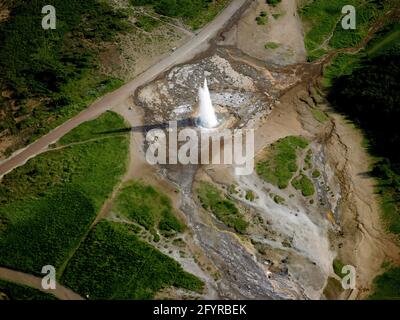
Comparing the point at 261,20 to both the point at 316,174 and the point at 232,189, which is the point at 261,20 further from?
the point at 232,189

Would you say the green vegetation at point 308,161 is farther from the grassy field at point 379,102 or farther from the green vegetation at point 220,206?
the green vegetation at point 220,206

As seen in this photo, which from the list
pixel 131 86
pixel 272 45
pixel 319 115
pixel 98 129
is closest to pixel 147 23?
pixel 131 86

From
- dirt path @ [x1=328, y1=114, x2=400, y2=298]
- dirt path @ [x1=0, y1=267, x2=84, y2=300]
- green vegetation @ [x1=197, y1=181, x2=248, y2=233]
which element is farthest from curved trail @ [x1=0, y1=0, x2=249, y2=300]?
dirt path @ [x1=328, y1=114, x2=400, y2=298]

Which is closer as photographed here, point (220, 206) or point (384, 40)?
point (220, 206)

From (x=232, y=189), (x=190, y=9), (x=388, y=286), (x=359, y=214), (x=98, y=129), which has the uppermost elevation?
(x=190, y=9)

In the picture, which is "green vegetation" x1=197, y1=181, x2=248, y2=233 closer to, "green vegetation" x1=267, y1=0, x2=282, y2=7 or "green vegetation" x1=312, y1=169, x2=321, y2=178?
"green vegetation" x1=312, y1=169, x2=321, y2=178

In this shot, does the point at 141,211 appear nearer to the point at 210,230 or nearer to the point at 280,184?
the point at 210,230

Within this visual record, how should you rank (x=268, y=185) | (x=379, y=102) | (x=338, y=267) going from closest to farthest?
(x=338, y=267) < (x=268, y=185) < (x=379, y=102)
